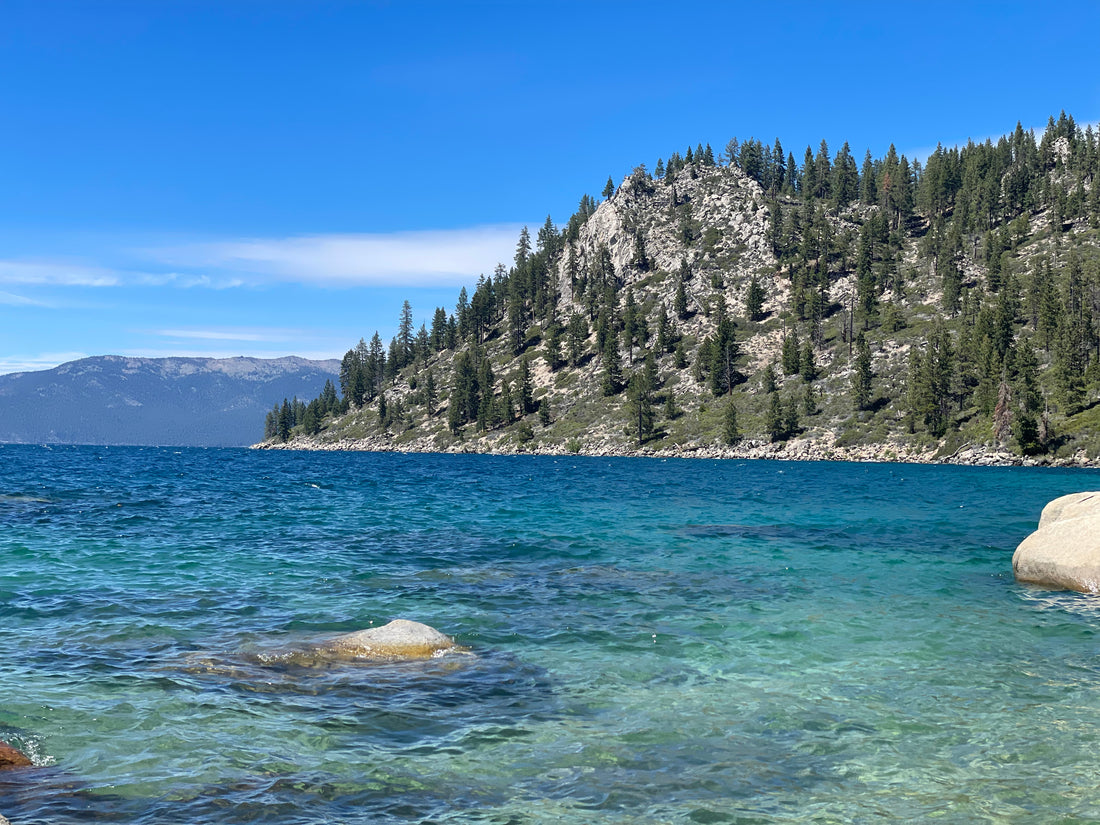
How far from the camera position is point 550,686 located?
14648 millimetres

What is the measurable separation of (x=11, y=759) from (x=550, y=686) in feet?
28.3

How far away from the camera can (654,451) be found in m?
176

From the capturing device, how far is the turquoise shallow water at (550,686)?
9.86 metres

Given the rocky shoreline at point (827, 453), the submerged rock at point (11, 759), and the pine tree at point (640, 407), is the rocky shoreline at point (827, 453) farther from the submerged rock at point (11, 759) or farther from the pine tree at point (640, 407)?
the submerged rock at point (11, 759)

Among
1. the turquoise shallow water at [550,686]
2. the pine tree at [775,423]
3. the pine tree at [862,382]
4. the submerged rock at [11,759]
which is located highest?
the pine tree at [862,382]

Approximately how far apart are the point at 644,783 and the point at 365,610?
12724 millimetres

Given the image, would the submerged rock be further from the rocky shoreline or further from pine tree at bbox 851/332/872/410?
pine tree at bbox 851/332/872/410

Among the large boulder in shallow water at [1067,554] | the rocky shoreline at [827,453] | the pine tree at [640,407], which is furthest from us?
the pine tree at [640,407]

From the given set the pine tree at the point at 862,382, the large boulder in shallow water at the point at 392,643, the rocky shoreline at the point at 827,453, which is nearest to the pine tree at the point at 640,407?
the rocky shoreline at the point at 827,453

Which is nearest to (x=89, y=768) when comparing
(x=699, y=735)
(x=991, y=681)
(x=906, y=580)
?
(x=699, y=735)

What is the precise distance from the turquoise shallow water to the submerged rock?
0.38 meters

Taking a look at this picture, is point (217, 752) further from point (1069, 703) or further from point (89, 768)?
Result: point (1069, 703)

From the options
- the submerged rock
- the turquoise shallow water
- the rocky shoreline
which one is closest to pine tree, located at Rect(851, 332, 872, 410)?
the rocky shoreline

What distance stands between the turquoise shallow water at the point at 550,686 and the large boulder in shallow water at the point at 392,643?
32.0 inches
